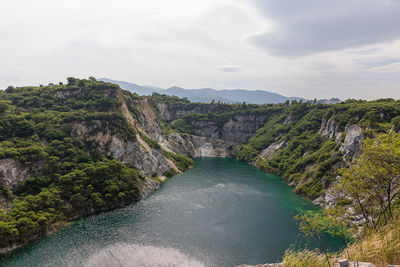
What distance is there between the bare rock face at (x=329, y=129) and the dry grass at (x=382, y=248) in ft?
316

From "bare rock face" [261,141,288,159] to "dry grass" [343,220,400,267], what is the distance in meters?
115

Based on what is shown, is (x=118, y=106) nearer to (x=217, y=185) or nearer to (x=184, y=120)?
(x=217, y=185)

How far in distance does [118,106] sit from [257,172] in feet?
245

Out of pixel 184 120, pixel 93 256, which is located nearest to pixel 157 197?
pixel 93 256

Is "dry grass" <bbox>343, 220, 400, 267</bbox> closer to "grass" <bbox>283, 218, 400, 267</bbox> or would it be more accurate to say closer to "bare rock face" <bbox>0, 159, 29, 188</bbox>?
"grass" <bbox>283, 218, 400, 267</bbox>

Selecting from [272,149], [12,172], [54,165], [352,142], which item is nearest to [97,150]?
[54,165]

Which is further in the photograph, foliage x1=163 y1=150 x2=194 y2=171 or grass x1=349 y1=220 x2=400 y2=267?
Answer: foliage x1=163 y1=150 x2=194 y2=171

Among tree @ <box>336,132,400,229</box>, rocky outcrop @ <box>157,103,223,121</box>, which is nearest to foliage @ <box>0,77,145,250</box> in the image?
tree @ <box>336,132,400,229</box>

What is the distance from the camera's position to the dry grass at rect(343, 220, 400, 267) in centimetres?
967

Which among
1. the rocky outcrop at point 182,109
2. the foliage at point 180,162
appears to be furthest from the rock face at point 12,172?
the rocky outcrop at point 182,109

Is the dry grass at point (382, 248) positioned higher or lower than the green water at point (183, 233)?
higher

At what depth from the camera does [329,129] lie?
100312 millimetres

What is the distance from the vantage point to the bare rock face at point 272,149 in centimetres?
12231

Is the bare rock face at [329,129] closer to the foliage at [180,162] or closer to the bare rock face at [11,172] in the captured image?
the foliage at [180,162]
